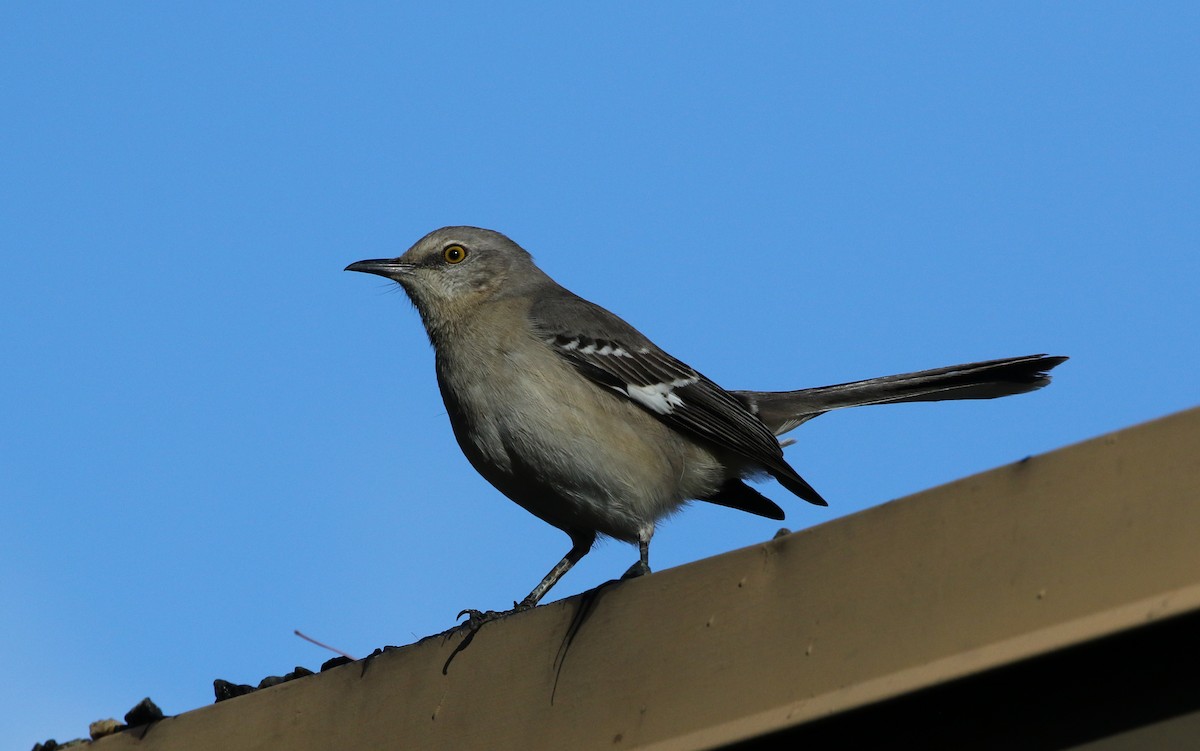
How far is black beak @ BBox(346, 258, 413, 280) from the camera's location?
706 cm

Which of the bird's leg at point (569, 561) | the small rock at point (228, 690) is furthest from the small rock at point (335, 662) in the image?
the bird's leg at point (569, 561)

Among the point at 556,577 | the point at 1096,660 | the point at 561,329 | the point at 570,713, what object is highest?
the point at 561,329

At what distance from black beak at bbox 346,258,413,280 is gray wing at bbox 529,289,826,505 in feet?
2.89

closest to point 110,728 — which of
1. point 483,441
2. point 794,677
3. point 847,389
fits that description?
point 483,441

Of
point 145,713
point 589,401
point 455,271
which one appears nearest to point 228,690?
point 145,713

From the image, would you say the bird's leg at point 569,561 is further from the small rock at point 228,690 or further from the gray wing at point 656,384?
the small rock at point 228,690

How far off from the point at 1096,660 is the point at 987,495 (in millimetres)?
408

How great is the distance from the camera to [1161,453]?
263 cm

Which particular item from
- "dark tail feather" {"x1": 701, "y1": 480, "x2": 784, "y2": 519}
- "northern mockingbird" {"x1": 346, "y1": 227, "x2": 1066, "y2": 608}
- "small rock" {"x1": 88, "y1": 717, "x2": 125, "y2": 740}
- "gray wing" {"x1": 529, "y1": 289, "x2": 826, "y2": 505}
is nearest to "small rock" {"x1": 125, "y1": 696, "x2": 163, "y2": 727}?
"small rock" {"x1": 88, "y1": 717, "x2": 125, "y2": 740}

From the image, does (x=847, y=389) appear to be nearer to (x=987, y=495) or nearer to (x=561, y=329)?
(x=561, y=329)

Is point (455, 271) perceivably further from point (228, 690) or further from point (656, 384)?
point (228, 690)

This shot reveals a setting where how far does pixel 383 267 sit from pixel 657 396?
1.79 metres

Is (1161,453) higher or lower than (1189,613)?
higher

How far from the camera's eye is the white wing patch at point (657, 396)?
6145mm
